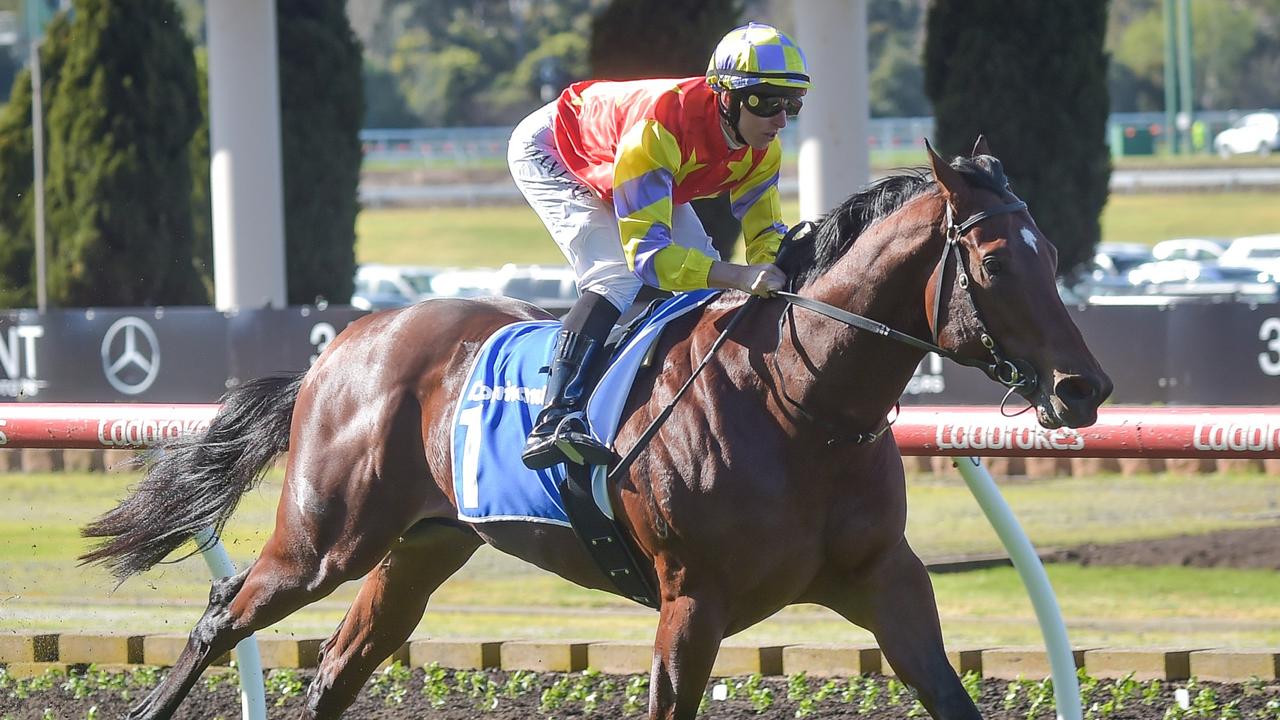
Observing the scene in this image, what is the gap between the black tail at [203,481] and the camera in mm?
4582

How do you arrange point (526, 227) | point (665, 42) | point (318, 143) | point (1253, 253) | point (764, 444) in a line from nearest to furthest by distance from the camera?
1. point (764, 444)
2. point (665, 42)
3. point (318, 143)
4. point (1253, 253)
5. point (526, 227)

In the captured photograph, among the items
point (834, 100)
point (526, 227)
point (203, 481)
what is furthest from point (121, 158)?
point (526, 227)

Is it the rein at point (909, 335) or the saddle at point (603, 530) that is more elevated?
the rein at point (909, 335)

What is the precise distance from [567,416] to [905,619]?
852mm

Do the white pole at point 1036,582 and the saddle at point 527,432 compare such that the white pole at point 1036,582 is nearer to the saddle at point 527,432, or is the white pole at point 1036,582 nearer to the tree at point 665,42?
the saddle at point 527,432

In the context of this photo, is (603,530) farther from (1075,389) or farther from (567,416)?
(1075,389)

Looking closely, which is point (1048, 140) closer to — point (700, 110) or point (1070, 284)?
point (1070, 284)

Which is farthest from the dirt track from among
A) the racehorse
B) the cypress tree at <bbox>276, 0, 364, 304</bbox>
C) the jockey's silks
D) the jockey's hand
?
the cypress tree at <bbox>276, 0, 364, 304</bbox>

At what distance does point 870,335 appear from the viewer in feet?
11.3

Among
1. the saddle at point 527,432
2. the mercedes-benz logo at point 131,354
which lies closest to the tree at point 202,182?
the mercedes-benz logo at point 131,354

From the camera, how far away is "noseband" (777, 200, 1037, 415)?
3.17 metres

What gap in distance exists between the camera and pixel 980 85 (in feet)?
46.6

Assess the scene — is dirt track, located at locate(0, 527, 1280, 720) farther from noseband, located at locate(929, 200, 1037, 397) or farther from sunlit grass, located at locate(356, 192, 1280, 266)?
sunlit grass, located at locate(356, 192, 1280, 266)

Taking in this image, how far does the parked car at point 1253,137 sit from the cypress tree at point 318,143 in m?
29.5
